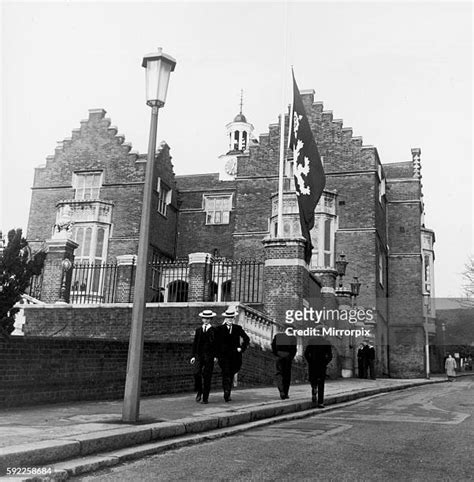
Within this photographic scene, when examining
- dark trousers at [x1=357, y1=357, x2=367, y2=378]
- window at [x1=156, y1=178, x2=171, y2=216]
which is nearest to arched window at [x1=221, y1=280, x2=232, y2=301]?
dark trousers at [x1=357, y1=357, x2=367, y2=378]

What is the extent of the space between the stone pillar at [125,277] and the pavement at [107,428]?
914 centimetres

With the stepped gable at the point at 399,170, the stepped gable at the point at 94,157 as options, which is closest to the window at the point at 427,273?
the stepped gable at the point at 399,170

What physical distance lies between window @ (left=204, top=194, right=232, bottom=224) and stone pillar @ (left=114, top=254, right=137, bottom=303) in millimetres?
13229

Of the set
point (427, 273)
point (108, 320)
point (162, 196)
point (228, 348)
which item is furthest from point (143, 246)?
point (427, 273)

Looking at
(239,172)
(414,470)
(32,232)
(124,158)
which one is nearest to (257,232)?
(239,172)

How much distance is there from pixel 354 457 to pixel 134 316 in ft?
11.1

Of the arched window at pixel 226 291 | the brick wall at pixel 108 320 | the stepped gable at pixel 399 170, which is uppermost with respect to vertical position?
the stepped gable at pixel 399 170

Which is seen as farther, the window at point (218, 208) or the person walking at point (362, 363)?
the window at point (218, 208)

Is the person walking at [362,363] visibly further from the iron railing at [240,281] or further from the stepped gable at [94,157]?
the stepped gable at [94,157]

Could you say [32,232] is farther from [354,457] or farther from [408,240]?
[354,457]

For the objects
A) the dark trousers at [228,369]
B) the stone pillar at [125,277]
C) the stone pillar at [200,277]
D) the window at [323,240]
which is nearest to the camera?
the dark trousers at [228,369]

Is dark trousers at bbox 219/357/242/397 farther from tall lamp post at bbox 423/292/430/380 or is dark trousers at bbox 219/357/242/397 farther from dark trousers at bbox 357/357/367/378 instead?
tall lamp post at bbox 423/292/430/380

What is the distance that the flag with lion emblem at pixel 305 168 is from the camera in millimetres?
19750

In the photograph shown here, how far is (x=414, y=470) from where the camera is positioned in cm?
588
